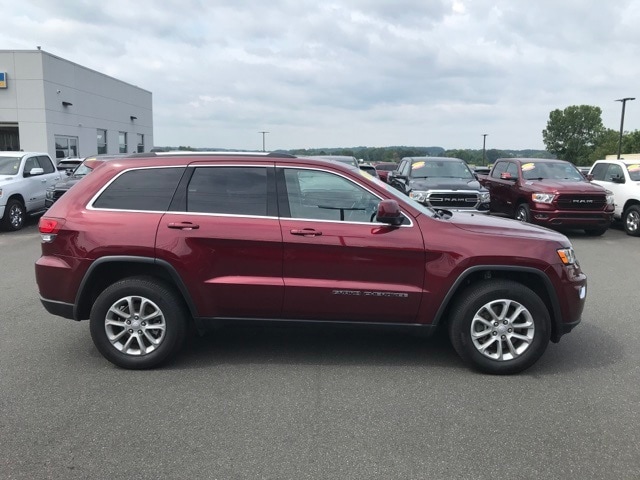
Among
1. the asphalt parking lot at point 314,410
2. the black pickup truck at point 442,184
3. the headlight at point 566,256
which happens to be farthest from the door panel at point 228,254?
the black pickup truck at point 442,184

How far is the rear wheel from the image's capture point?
42.2ft

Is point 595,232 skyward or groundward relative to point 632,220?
groundward

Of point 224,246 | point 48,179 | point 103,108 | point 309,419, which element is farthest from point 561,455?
point 103,108

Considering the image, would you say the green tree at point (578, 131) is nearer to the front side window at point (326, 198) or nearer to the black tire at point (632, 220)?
the black tire at point (632, 220)

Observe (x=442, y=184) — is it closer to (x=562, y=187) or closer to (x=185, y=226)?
(x=562, y=187)

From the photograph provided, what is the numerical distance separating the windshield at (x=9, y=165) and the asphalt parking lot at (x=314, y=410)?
942 cm

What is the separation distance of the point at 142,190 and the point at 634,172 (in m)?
13.3

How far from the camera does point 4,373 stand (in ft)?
14.6

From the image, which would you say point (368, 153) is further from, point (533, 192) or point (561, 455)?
point (561, 455)

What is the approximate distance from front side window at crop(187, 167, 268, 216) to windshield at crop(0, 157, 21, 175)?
1104 cm

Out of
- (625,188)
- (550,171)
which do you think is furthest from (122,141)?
(625,188)

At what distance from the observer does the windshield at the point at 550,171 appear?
1354 cm

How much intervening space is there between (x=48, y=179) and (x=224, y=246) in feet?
40.3

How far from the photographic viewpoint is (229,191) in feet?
15.2
